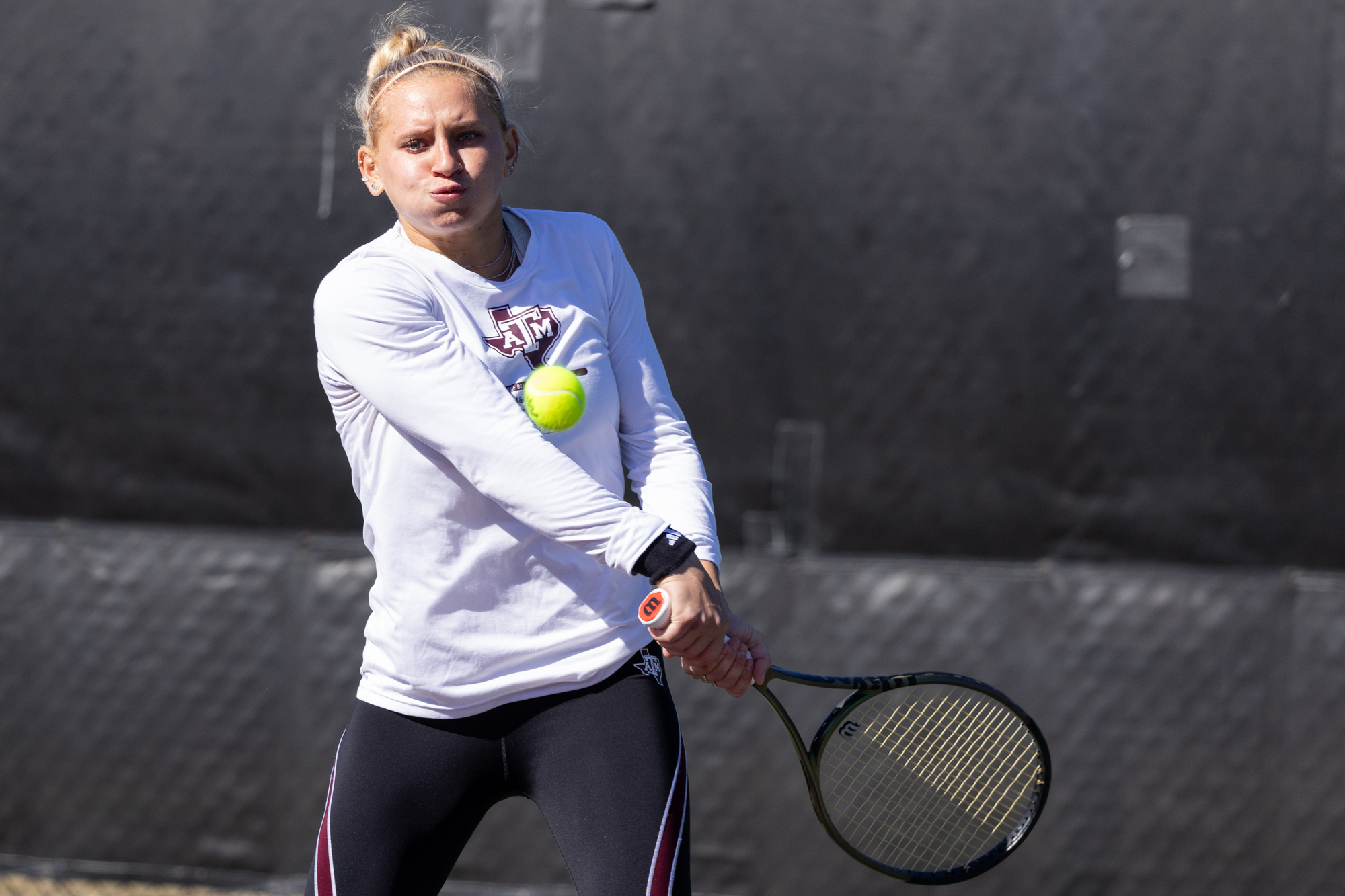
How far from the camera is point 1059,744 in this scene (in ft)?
9.39

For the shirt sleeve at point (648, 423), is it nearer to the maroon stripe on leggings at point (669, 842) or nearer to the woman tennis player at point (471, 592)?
the woman tennis player at point (471, 592)

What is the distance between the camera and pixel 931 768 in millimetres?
1942

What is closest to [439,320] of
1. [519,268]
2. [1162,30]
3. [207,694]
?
[519,268]

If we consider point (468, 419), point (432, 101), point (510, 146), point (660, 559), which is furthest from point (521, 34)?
point (660, 559)

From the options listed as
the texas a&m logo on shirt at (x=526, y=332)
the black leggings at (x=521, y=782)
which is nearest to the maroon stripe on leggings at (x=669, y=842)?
the black leggings at (x=521, y=782)

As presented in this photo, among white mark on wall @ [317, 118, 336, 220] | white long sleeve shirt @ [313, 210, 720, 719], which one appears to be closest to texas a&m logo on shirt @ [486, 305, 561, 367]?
white long sleeve shirt @ [313, 210, 720, 719]

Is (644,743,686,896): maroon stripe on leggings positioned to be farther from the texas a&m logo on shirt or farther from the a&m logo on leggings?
the texas a&m logo on shirt

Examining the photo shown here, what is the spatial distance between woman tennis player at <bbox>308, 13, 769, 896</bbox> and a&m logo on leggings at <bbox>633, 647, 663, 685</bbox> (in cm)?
1

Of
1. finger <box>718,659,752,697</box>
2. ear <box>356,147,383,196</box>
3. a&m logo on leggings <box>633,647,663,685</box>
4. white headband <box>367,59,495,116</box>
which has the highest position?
white headband <box>367,59,495,116</box>

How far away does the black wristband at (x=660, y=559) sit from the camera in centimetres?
141

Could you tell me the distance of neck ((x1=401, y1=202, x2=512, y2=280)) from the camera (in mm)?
1591

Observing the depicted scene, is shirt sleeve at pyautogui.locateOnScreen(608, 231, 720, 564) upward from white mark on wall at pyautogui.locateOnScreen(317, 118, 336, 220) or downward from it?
downward

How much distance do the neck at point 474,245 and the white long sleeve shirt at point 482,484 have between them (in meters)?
0.02

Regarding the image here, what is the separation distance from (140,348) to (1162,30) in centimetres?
277
